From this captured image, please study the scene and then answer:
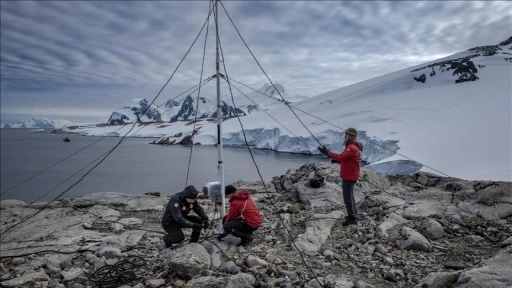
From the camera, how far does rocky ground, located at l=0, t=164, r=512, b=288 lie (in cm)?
503

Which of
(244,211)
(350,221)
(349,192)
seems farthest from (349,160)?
(244,211)

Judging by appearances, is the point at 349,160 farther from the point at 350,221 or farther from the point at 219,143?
the point at 219,143

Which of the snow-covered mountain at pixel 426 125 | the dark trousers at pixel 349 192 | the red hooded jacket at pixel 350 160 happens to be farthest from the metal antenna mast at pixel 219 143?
the snow-covered mountain at pixel 426 125

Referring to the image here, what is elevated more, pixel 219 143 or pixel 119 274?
pixel 219 143

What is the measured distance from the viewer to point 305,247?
6.16m

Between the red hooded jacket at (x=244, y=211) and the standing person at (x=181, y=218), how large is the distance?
0.56 metres

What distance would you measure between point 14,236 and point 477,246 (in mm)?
10042

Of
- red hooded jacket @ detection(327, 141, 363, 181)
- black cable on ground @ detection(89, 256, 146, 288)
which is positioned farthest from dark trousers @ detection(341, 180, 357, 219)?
black cable on ground @ detection(89, 256, 146, 288)

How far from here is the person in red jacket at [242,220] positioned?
246 inches

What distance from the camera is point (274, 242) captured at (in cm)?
655

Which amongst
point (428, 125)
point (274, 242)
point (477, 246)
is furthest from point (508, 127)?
point (274, 242)

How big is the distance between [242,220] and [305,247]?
1.28 meters

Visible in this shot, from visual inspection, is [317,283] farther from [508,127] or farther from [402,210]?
[508,127]

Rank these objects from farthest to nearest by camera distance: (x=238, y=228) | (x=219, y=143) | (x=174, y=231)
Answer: (x=219, y=143) → (x=174, y=231) → (x=238, y=228)
